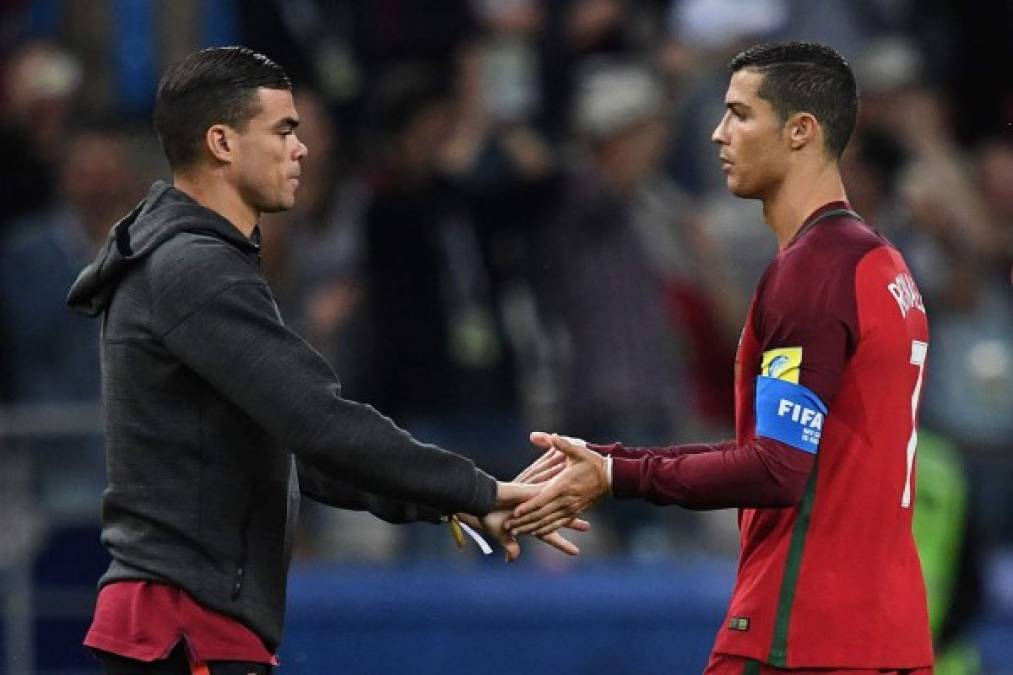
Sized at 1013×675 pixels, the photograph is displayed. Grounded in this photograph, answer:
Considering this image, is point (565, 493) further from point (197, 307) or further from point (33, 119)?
point (33, 119)

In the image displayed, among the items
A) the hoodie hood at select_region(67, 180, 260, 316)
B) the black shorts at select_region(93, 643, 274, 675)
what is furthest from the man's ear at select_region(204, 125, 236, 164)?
the black shorts at select_region(93, 643, 274, 675)

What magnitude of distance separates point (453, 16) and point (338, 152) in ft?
3.33

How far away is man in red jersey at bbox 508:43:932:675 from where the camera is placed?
5.01m

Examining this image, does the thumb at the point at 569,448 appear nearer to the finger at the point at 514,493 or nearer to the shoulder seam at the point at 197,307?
the finger at the point at 514,493

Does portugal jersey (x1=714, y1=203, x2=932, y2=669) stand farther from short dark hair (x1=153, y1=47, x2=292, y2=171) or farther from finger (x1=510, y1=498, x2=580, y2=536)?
short dark hair (x1=153, y1=47, x2=292, y2=171)

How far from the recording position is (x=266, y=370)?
16.4ft

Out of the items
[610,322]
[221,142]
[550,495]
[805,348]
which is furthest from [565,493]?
[610,322]

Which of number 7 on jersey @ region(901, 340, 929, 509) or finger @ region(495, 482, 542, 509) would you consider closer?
number 7 on jersey @ region(901, 340, 929, 509)

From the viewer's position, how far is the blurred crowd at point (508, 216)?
950 cm

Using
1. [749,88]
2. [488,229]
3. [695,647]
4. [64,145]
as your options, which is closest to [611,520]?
[695,647]

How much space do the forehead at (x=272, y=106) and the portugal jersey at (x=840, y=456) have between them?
1246 millimetres

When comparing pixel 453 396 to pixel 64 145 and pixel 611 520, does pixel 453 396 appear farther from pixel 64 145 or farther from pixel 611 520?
pixel 64 145

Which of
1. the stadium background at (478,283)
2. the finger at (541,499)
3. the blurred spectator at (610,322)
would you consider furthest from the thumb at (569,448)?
the blurred spectator at (610,322)

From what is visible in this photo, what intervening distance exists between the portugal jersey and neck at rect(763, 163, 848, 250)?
0.47ft
